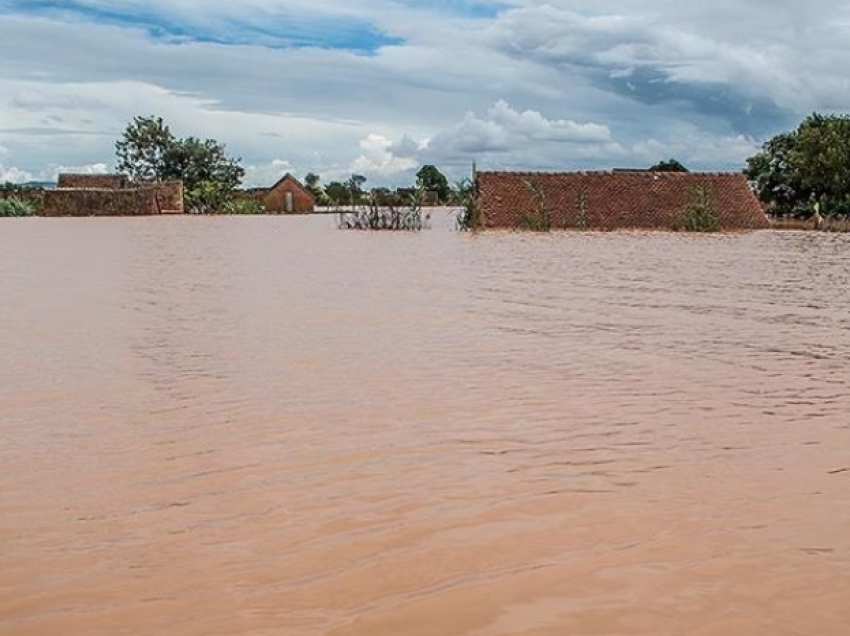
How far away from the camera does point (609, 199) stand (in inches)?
1248

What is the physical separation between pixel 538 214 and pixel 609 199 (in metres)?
3.02

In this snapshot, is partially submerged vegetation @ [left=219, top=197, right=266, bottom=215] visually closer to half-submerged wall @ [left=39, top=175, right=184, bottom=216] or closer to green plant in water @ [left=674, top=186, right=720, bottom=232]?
half-submerged wall @ [left=39, top=175, right=184, bottom=216]

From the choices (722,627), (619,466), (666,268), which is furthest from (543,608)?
(666,268)

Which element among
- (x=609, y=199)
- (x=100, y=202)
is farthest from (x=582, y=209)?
(x=100, y=202)

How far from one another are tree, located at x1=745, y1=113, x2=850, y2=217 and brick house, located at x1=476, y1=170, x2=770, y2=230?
2.68 m

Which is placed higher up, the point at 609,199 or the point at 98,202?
the point at 98,202

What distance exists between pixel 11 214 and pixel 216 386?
50.3m

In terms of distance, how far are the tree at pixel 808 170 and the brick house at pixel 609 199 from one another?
2.68 m

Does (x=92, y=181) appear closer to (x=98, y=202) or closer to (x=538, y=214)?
(x=98, y=202)

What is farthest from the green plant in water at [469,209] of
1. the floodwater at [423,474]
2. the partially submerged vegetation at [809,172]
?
the floodwater at [423,474]

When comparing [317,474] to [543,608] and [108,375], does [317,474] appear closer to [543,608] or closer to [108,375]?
[543,608]

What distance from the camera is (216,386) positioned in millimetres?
5270

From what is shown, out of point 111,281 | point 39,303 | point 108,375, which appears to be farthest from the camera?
point 111,281

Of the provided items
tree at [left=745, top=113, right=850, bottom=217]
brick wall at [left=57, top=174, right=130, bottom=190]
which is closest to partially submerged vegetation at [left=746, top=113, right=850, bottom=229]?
tree at [left=745, top=113, right=850, bottom=217]
